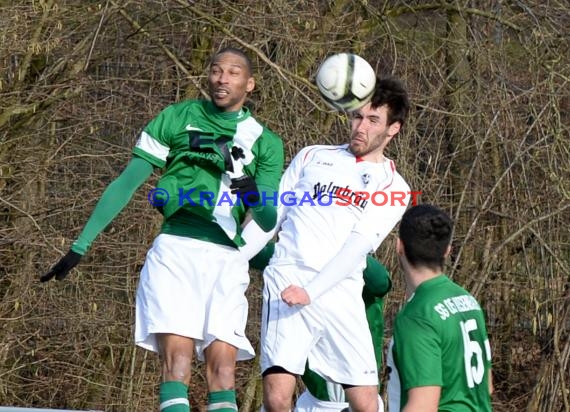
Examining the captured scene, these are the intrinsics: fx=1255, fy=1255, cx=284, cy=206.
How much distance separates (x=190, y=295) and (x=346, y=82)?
1.80 m

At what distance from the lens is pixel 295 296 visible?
6.03 meters

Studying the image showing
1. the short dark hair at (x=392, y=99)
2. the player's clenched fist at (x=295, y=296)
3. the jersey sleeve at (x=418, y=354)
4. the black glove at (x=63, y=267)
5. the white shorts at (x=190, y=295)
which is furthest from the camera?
the short dark hair at (x=392, y=99)

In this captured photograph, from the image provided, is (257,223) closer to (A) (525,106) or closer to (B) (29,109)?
(B) (29,109)

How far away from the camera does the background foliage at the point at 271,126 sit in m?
10.1

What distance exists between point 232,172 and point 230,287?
1.74 feet

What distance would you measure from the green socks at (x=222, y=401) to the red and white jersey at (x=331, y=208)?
98 centimetres

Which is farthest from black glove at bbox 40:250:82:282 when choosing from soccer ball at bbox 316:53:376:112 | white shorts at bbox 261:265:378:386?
soccer ball at bbox 316:53:376:112

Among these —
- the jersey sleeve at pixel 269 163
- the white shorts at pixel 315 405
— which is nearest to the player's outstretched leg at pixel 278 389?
the white shorts at pixel 315 405

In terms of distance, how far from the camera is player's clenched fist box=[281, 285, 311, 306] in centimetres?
602

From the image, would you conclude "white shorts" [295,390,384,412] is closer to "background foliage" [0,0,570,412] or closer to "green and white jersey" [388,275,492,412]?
"green and white jersey" [388,275,492,412]

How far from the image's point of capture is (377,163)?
6.66 meters

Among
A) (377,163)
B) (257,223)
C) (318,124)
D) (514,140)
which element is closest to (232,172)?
(257,223)

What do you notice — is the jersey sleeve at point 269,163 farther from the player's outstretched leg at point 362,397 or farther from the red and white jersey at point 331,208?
the player's outstretched leg at point 362,397

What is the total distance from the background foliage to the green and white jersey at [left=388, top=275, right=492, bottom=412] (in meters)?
5.71
